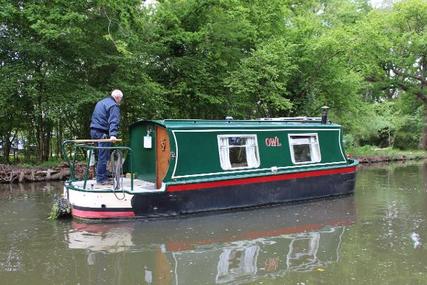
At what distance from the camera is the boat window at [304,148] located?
35.6 ft

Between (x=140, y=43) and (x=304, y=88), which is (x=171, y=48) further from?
(x=304, y=88)

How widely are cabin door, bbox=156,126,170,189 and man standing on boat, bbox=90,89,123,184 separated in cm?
81

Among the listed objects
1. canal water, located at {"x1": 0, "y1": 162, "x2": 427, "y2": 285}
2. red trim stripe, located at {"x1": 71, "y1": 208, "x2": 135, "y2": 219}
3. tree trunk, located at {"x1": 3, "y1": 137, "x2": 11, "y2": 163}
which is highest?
tree trunk, located at {"x1": 3, "y1": 137, "x2": 11, "y2": 163}

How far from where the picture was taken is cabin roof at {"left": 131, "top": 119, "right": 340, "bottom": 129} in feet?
30.0

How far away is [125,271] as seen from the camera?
5871 millimetres

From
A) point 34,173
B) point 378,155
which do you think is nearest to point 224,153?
point 34,173

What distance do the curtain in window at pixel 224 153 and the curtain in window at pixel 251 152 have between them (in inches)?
20.3

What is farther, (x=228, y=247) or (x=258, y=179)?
(x=258, y=179)

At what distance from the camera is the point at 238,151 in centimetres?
1001

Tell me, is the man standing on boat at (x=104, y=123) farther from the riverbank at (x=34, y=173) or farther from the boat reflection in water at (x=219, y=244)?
the riverbank at (x=34, y=173)

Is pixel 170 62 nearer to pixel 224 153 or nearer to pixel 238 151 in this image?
pixel 238 151

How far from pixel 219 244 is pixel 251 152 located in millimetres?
3264

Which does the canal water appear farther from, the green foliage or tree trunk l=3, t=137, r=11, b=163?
tree trunk l=3, t=137, r=11, b=163

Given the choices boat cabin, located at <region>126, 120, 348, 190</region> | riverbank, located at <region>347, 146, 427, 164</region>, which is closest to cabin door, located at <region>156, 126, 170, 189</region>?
boat cabin, located at <region>126, 120, 348, 190</region>
